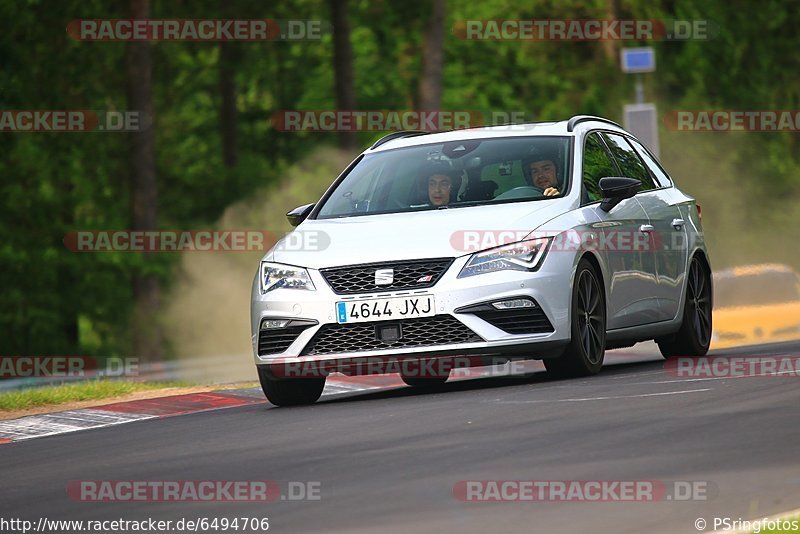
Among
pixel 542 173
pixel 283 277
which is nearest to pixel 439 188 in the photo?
pixel 542 173

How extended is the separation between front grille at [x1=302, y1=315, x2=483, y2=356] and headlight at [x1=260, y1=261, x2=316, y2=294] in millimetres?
351

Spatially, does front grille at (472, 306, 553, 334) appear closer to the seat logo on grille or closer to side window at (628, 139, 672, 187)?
the seat logo on grille

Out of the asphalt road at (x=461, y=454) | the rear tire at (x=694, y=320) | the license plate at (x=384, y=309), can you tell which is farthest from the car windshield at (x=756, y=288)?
the license plate at (x=384, y=309)

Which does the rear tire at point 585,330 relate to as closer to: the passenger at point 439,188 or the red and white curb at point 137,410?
the passenger at point 439,188

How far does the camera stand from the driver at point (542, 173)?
39.8ft

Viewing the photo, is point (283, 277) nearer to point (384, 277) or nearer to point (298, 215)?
point (384, 277)

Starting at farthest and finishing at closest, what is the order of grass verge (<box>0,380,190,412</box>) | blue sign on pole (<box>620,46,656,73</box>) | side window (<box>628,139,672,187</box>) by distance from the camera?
blue sign on pole (<box>620,46,656,73</box>)
grass verge (<box>0,380,190,412</box>)
side window (<box>628,139,672,187</box>)

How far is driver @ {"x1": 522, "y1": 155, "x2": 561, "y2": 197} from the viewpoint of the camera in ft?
39.8

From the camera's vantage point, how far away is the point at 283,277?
11602mm

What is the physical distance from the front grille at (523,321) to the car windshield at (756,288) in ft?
35.5

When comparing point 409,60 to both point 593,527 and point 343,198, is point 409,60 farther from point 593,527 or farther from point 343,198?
point 593,527

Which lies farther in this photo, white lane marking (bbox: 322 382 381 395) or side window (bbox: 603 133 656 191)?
white lane marking (bbox: 322 382 381 395)

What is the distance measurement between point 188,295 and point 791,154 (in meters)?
20.5

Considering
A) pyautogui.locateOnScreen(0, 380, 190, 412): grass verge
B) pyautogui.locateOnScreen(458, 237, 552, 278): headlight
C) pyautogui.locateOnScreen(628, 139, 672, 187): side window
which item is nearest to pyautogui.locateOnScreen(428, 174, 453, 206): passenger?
pyautogui.locateOnScreen(458, 237, 552, 278): headlight
